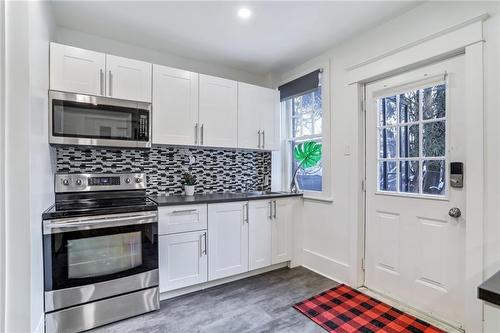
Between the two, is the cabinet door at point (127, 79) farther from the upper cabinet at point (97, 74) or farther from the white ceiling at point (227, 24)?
the white ceiling at point (227, 24)

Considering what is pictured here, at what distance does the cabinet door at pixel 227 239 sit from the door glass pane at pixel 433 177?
5.19ft

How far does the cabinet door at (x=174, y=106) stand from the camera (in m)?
2.52

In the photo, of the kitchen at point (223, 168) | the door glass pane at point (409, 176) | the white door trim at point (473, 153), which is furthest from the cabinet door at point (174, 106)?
the white door trim at point (473, 153)

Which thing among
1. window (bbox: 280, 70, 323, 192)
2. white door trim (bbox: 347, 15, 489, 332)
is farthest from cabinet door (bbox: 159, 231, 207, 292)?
white door trim (bbox: 347, 15, 489, 332)

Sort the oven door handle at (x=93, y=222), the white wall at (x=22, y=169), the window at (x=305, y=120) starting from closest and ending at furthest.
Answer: the white wall at (x=22, y=169) → the oven door handle at (x=93, y=222) → the window at (x=305, y=120)

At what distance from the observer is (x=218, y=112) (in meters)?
2.86

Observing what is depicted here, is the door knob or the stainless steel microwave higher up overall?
the stainless steel microwave

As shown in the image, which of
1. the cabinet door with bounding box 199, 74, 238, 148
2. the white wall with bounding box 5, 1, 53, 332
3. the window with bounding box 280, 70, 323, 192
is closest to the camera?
the white wall with bounding box 5, 1, 53, 332

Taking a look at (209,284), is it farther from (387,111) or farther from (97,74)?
(387,111)

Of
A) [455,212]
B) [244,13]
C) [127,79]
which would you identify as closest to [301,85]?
[244,13]

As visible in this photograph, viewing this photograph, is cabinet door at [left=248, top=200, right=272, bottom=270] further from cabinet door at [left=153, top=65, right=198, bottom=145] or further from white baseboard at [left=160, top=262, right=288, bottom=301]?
cabinet door at [left=153, top=65, right=198, bottom=145]

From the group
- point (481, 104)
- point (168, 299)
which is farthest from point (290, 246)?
point (481, 104)

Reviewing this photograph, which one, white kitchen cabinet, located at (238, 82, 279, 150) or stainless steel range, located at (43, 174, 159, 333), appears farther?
white kitchen cabinet, located at (238, 82, 279, 150)

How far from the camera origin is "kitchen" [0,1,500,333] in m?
1.70
